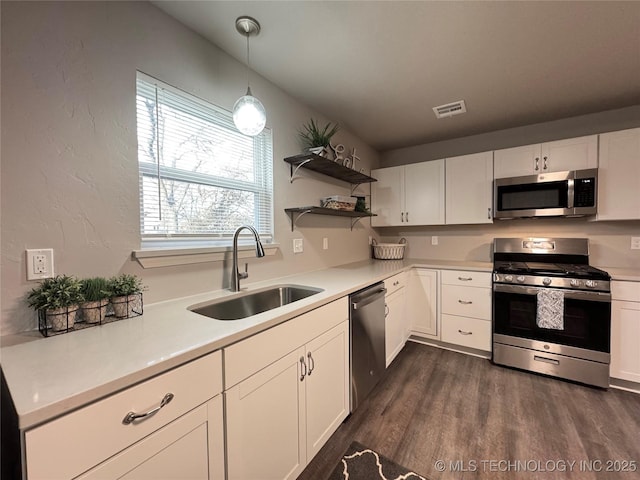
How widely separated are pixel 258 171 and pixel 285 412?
1.52m

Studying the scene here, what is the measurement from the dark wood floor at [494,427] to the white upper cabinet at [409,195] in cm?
169

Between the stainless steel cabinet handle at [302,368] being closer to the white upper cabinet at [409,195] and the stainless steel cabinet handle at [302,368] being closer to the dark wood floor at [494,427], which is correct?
the dark wood floor at [494,427]

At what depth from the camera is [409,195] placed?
3.22m

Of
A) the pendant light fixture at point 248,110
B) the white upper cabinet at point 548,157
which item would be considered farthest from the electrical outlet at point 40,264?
the white upper cabinet at point 548,157

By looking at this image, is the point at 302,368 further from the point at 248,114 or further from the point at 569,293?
the point at 569,293

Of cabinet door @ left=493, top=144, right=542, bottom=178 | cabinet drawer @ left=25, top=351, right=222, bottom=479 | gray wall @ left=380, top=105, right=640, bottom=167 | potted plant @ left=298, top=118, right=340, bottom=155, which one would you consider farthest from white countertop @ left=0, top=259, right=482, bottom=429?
gray wall @ left=380, top=105, right=640, bottom=167

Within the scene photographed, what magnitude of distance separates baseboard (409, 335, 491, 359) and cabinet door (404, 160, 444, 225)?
1.32m

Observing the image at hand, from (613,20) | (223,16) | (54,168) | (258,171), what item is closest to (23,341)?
(54,168)

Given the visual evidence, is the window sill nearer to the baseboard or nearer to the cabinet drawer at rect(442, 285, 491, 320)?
the cabinet drawer at rect(442, 285, 491, 320)

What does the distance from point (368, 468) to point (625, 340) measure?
7.33 feet

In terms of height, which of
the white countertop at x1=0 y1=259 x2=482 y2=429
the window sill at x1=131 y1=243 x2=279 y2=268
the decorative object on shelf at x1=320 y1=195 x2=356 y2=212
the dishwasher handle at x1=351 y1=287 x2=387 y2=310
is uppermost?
the decorative object on shelf at x1=320 y1=195 x2=356 y2=212

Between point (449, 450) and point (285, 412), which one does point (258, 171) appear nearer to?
point (285, 412)

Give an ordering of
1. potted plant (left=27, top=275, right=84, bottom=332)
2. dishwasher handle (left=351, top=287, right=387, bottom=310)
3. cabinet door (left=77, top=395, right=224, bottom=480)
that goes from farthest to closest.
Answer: dishwasher handle (left=351, top=287, right=387, bottom=310) < potted plant (left=27, top=275, right=84, bottom=332) < cabinet door (left=77, top=395, right=224, bottom=480)

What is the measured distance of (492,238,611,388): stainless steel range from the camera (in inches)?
80.7
